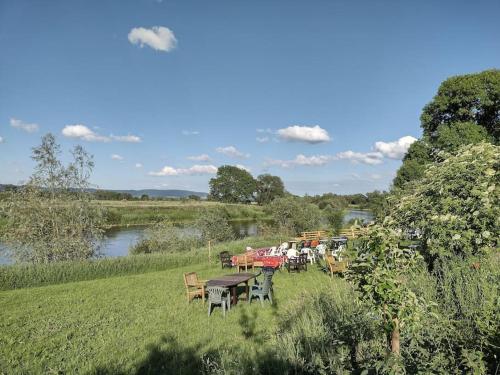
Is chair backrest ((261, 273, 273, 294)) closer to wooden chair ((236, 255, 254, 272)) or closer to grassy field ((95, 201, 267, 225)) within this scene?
wooden chair ((236, 255, 254, 272))

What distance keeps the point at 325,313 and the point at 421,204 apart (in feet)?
8.75

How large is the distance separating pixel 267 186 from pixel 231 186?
33.9ft

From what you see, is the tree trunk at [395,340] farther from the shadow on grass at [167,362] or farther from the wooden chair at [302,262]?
the wooden chair at [302,262]

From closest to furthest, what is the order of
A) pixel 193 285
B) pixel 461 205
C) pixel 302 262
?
pixel 461 205, pixel 193 285, pixel 302 262

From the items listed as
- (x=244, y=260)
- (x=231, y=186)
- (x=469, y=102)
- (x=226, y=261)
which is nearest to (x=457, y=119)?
(x=469, y=102)

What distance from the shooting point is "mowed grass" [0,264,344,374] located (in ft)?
19.3

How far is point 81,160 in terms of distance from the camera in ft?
60.8

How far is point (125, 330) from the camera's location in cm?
754

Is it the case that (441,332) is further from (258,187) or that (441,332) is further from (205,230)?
(258,187)

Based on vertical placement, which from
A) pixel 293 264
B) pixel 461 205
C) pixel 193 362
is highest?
pixel 461 205

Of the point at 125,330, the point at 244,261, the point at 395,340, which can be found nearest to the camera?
the point at 395,340

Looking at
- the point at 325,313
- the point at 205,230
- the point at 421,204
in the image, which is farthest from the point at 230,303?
the point at 205,230

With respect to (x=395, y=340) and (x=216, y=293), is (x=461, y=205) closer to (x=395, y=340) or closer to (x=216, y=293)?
(x=395, y=340)

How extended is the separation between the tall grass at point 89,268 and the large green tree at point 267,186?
7194cm
